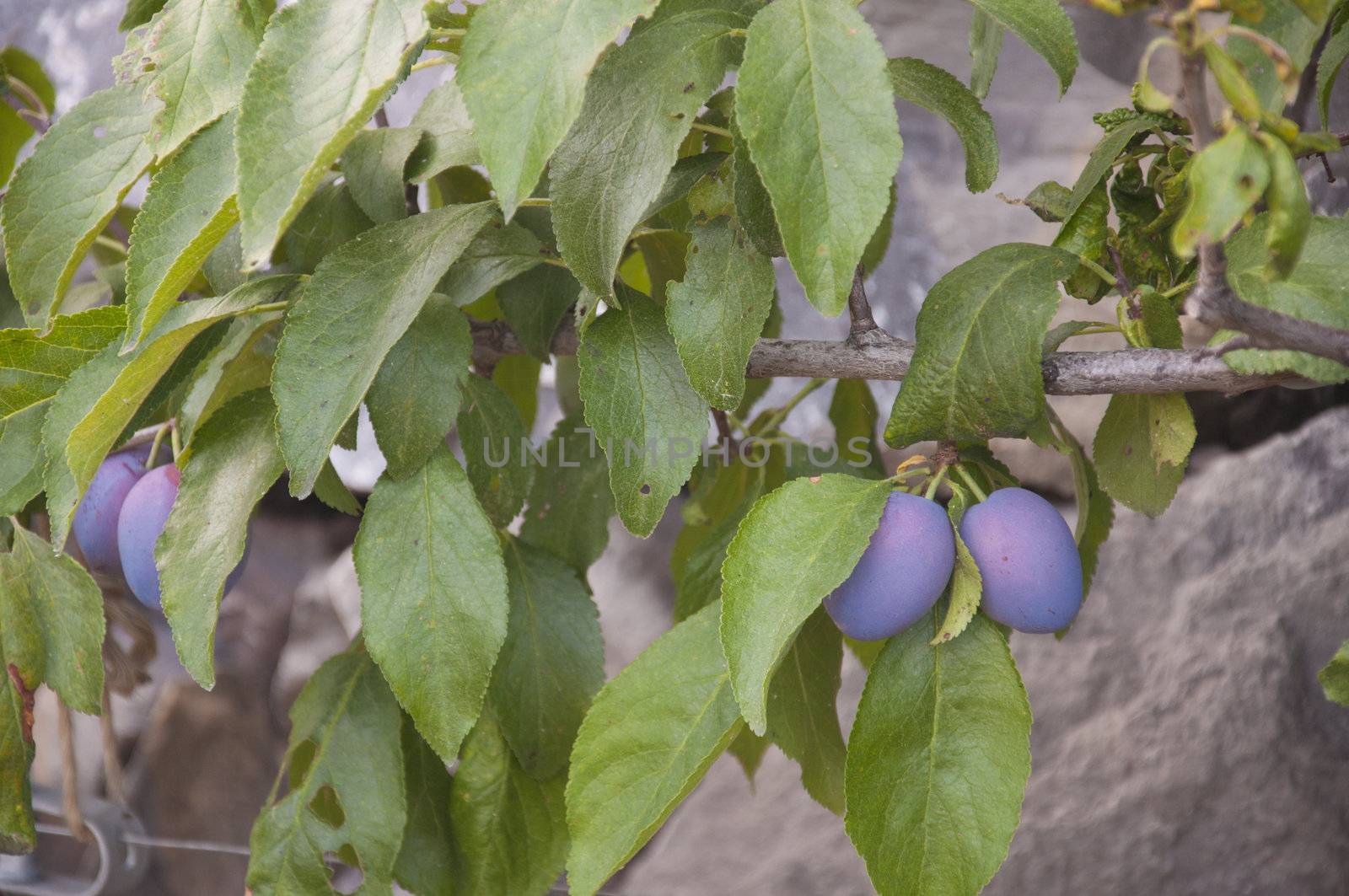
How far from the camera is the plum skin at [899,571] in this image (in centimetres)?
48

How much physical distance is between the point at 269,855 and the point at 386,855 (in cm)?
7

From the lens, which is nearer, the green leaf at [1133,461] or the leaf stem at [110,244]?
the green leaf at [1133,461]

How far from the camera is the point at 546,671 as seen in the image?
2.13ft

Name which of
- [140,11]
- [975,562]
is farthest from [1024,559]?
[140,11]

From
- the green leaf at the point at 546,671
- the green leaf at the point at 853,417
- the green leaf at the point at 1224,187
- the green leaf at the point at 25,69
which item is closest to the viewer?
the green leaf at the point at 1224,187

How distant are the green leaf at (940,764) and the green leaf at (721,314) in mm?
146

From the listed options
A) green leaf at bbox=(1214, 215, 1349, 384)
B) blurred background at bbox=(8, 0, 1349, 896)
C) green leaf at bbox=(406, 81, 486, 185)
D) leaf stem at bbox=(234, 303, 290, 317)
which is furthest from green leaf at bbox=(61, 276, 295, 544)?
blurred background at bbox=(8, 0, 1349, 896)

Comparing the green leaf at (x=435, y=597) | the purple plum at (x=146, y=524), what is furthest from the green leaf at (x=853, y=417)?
the purple plum at (x=146, y=524)

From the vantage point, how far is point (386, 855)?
2.07 feet

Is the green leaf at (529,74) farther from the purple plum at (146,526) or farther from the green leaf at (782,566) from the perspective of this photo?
the purple plum at (146,526)

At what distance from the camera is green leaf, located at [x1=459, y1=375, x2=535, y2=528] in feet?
1.98

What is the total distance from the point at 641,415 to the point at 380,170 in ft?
0.67

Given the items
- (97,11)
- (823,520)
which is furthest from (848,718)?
(97,11)

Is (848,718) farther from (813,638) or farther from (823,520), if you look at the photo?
(823,520)
